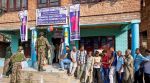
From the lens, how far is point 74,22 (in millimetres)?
18500

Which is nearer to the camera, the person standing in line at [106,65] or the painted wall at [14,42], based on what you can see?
the person standing in line at [106,65]

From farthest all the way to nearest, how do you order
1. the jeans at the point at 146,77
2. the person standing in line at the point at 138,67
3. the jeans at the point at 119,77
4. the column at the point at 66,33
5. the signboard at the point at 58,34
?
the signboard at the point at 58,34 → the column at the point at 66,33 → the jeans at the point at 119,77 → the person standing in line at the point at 138,67 → the jeans at the point at 146,77

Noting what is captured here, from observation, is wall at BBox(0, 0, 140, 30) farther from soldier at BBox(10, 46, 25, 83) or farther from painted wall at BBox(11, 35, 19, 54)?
painted wall at BBox(11, 35, 19, 54)

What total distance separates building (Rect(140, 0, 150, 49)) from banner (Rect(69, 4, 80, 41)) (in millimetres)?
3414

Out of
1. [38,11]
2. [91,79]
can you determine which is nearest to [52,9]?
[38,11]

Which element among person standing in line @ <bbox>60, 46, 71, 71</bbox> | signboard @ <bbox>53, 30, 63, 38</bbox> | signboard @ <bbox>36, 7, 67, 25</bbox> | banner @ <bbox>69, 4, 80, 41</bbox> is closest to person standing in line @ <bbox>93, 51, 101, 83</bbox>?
person standing in line @ <bbox>60, 46, 71, 71</bbox>

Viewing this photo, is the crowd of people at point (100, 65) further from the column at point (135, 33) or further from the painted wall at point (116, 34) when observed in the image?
the painted wall at point (116, 34)

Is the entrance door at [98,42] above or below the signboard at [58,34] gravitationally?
below

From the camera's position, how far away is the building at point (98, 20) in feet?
56.7

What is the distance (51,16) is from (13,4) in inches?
148

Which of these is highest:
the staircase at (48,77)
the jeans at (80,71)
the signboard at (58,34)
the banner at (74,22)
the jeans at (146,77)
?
the banner at (74,22)

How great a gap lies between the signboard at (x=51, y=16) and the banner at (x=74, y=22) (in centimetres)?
65

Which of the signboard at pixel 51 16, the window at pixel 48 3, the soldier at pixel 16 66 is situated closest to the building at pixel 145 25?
the signboard at pixel 51 16

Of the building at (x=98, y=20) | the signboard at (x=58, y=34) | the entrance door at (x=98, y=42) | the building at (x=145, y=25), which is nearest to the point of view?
the building at (x=145, y=25)
